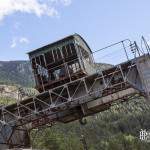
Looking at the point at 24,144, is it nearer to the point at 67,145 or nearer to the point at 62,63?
the point at 62,63

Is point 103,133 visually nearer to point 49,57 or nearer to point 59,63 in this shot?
point 49,57

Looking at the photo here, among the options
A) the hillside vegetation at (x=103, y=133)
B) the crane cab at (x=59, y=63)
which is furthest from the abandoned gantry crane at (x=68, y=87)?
the hillside vegetation at (x=103, y=133)

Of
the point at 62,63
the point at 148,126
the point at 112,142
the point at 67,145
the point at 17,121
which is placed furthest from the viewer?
the point at 148,126

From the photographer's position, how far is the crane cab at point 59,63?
93.7 feet

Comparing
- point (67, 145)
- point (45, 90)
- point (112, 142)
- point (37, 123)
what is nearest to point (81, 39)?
point (45, 90)

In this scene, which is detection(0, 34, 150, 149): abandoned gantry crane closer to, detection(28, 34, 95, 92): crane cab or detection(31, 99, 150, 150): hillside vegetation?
detection(28, 34, 95, 92): crane cab

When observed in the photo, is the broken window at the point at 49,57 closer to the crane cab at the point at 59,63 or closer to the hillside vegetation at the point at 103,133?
the crane cab at the point at 59,63

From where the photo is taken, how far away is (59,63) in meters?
30.0

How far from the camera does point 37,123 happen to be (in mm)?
28266

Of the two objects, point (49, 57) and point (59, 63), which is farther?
point (49, 57)

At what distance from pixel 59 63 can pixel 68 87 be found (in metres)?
3.82

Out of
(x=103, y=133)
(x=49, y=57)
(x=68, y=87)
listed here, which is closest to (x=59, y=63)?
(x=49, y=57)

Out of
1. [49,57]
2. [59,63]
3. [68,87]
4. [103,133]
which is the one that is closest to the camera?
[68,87]

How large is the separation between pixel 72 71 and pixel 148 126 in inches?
5883
